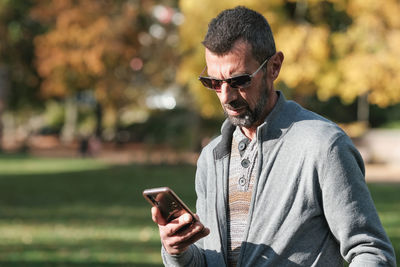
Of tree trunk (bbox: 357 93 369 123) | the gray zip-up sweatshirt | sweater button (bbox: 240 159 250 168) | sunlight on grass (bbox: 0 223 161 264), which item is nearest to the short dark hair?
the gray zip-up sweatshirt

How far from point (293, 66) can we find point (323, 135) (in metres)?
20.5

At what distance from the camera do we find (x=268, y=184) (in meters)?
2.69

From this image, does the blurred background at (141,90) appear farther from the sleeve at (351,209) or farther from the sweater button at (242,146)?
the sleeve at (351,209)

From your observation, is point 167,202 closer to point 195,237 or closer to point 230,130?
point 195,237

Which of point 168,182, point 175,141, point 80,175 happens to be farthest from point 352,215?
point 175,141

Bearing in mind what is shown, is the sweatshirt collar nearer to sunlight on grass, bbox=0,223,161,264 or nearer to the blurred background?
the blurred background

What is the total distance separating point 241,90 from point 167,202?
0.51 metres

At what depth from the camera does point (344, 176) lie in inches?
99.4

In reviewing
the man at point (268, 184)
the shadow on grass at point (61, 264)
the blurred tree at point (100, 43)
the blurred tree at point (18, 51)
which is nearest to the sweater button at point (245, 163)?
the man at point (268, 184)

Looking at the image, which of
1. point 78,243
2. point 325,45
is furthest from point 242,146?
point 325,45

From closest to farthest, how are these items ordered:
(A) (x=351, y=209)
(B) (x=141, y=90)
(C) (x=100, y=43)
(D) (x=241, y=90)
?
(A) (x=351, y=209), (D) (x=241, y=90), (C) (x=100, y=43), (B) (x=141, y=90)

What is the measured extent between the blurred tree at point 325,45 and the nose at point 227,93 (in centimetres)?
1950

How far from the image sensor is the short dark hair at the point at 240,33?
2.69 meters

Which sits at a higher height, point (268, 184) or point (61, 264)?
point (268, 184)
